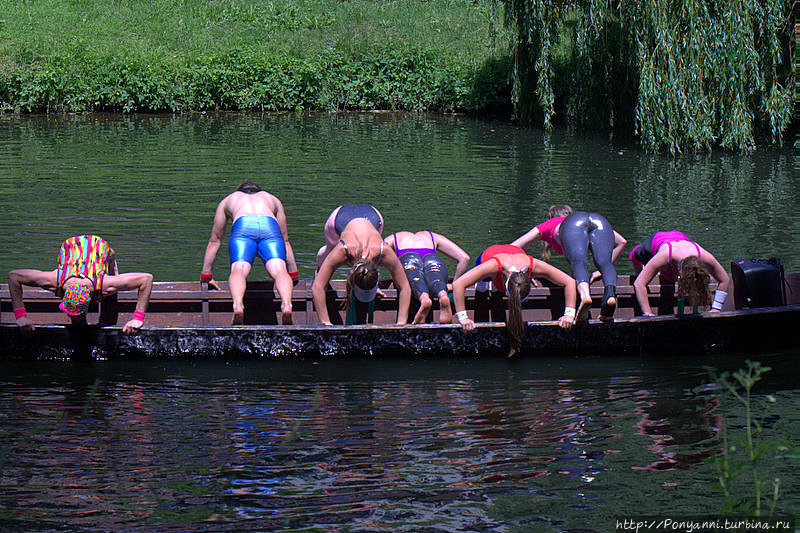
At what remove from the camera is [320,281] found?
908 centimetres

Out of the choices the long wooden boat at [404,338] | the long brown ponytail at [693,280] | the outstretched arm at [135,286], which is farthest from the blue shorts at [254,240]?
the long brown ponytail at [693,280]

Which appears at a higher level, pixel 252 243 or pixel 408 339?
pixel 252 243

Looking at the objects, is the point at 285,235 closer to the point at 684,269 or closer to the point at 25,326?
the point at 25,326

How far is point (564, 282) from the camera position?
358 inches

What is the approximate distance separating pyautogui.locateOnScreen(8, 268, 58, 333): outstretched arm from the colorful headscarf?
0.50ft

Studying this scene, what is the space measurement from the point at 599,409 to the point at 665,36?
12.2 metres

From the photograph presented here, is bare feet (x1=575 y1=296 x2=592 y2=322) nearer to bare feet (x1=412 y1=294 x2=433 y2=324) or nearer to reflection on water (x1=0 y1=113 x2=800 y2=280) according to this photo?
bare feet (x1=412 y1=294 x2=433 y2=324)

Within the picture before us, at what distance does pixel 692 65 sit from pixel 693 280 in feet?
34.4

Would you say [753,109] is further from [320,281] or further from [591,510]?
[591,510]

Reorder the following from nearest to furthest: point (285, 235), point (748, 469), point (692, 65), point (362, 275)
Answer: point (748, 469), point (362, 275), point (285, 235), point (692, 65)

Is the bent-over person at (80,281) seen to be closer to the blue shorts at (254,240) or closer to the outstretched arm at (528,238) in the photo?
the blue shorts at (254,240)

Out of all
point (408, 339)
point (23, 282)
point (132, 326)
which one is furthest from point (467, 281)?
point (23, 282)

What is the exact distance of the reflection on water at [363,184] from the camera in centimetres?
1418

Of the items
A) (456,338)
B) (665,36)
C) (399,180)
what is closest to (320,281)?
(456,338)
